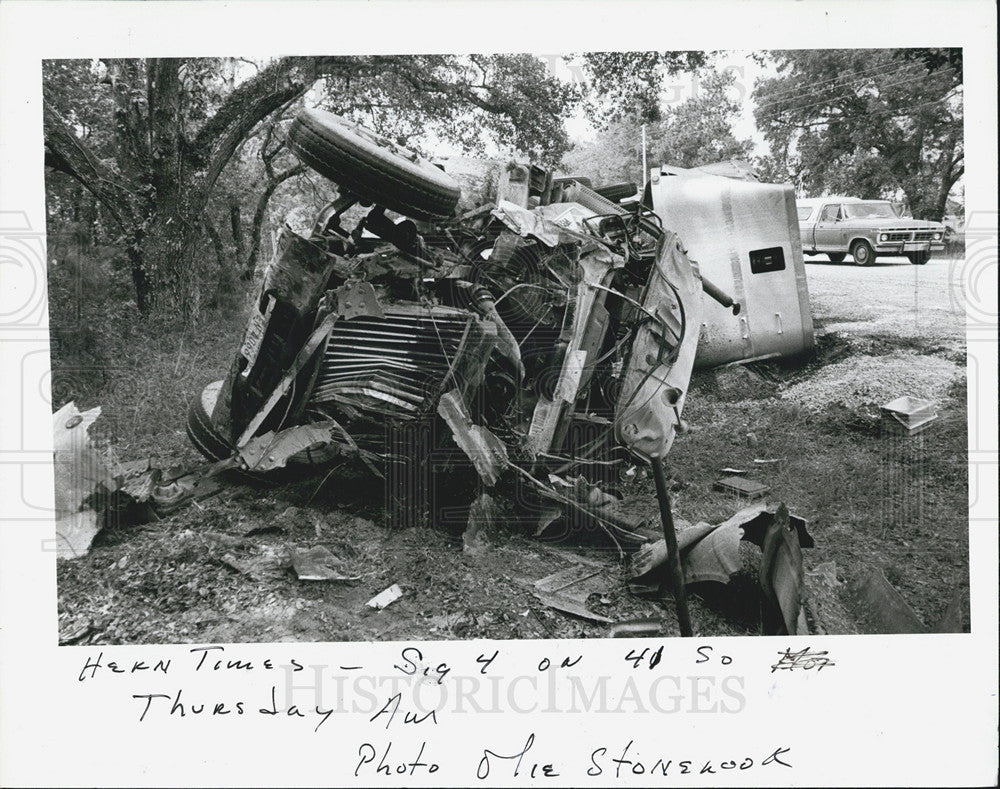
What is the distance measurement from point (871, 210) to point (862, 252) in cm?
27

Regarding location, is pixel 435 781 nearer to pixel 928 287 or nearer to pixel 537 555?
pixel 537 555

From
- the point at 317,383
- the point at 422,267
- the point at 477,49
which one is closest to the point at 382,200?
the point at 422,267

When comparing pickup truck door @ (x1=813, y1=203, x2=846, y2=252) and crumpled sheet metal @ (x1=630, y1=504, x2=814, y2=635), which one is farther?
pickup truck door @ (x1=813, y1=203, x2=846, y2=252)

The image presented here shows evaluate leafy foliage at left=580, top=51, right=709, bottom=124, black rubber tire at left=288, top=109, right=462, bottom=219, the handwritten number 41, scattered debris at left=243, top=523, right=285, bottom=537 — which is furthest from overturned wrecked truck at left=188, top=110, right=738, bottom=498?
the handwritten number 41

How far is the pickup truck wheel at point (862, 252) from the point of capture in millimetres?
3311

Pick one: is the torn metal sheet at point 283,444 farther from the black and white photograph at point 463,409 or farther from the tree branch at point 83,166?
the tree branch at point 83,166

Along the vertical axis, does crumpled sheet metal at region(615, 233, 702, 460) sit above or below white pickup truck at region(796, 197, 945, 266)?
below

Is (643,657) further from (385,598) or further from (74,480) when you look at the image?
(74,480)

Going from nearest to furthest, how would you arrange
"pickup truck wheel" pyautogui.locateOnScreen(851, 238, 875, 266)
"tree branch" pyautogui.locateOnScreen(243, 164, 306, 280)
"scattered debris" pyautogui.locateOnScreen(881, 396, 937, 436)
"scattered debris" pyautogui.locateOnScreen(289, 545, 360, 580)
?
"scattered debris" pyautogui.locateOnScreen(289, 545, 360, 580) < "scattered debris" pyautogui.locateOnScreen(881, 396, 937, 436) < "tree branch" pyautogui.locateOnScreen(243, 164, 306, 280) < "pickup truck wheel" pyautogui.locateOnScreen(851, 238, 875, 266)

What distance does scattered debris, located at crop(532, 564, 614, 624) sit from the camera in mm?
2442

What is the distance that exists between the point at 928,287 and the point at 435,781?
2973 millimetres

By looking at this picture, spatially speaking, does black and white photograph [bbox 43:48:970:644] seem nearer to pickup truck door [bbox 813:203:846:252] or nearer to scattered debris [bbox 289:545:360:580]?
scattered debris [bbox 289:545:360:580]

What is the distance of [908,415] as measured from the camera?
8.86 ft

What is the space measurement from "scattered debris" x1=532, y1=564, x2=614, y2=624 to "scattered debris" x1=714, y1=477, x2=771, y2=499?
0.79 metres
